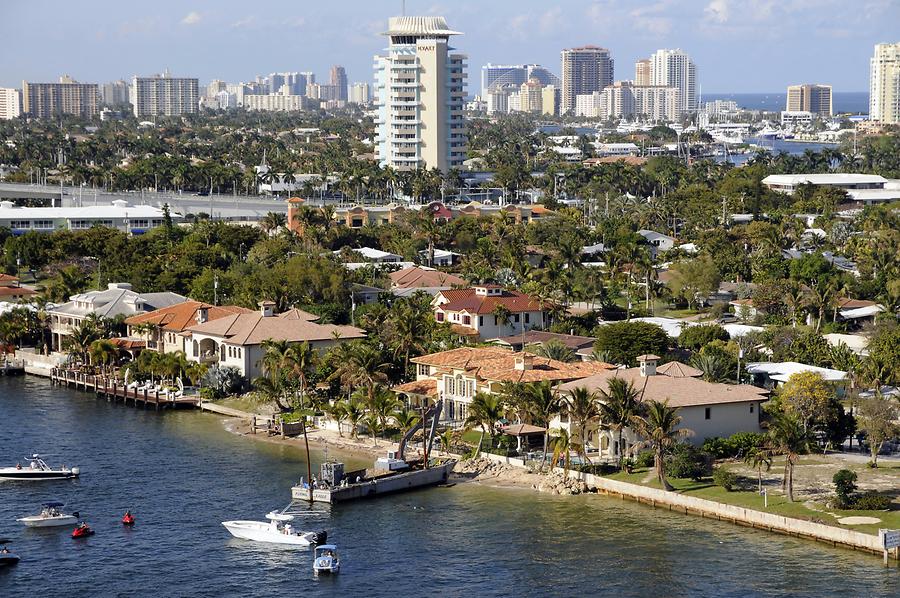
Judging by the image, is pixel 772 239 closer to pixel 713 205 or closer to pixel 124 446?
pixel 713 205

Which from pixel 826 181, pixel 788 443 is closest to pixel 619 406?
pixel 788 443

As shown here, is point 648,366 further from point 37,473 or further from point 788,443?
point 37,473

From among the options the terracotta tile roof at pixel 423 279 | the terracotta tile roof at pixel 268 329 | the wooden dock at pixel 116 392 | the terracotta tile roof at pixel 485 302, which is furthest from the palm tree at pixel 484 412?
the terracotta tile roof at pixel 423 279

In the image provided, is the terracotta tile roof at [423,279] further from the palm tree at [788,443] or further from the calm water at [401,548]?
the palm tree at [788,443]

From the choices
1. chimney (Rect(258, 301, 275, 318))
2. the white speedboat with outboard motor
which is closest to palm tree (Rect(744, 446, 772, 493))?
the white speedboat with outboard motor

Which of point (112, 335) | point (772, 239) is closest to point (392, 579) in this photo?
point (112, 335)

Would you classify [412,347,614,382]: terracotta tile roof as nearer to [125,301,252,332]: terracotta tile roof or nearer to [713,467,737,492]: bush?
[713,467,737,492]: bush

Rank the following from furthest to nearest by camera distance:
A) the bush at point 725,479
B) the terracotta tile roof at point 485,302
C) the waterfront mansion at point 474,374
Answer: the terracotta tile roof at point 485,302, the waterfront mansion at point 474,374, the bush at point 725,479
